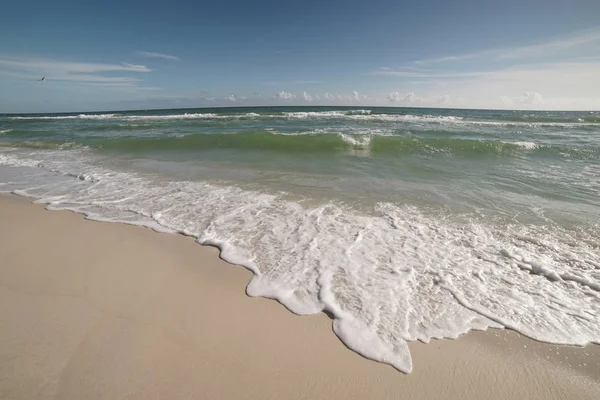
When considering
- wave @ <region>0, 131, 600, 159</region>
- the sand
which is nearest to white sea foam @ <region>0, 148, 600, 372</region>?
the sand

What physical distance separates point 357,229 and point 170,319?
2619 mm

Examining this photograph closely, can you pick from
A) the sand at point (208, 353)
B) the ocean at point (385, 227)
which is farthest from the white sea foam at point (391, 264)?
the sand at point (208, 353)

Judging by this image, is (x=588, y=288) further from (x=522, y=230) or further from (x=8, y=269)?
(x=8, y=269)

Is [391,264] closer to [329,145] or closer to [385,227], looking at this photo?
[385,227]

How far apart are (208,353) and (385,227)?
2.90 metres

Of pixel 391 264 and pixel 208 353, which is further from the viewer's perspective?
pixel 391 264

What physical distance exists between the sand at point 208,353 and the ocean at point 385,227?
0.54 feet

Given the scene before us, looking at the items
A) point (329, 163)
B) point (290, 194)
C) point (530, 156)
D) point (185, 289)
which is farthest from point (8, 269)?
point (530, 156)

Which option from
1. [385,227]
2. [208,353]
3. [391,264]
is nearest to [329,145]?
[385,227]

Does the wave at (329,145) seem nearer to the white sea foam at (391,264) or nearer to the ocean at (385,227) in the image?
the ocean at (385,227)

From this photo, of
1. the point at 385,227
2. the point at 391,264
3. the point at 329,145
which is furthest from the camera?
the point at 329,145

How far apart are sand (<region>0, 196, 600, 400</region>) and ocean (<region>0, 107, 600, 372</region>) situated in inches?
6.4

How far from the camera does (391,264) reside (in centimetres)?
319

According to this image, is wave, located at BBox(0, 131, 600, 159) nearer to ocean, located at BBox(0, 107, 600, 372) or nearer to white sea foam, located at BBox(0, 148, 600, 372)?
ocean, located at BBox(0, 107, 600, 372)
